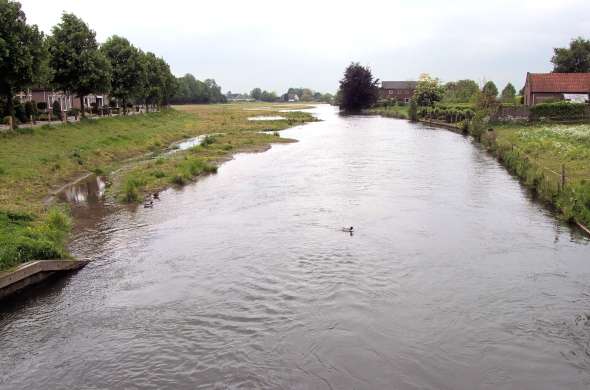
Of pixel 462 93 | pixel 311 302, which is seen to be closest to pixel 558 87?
pixel 462 93

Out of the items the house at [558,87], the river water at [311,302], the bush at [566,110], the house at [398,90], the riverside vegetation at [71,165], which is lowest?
the river water at [311,302]

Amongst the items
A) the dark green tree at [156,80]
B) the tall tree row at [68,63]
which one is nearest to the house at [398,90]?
the dark green tree at [156,80]

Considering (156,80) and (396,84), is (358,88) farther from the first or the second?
(156,80)

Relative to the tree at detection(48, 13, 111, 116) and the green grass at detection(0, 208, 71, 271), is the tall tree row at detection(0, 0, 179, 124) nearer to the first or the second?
the tree at detection(48, 13, 111, 116)

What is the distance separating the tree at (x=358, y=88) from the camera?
5477 inches

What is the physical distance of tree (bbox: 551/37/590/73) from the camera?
97.2 metres

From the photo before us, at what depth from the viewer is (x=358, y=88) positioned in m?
141

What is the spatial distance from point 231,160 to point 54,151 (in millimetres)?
13567

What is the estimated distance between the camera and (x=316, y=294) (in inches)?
637

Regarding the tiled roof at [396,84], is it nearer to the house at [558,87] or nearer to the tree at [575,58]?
the tree at [575,58]

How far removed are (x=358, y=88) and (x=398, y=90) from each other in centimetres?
5209

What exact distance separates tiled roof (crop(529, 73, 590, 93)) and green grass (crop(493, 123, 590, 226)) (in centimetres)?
3099

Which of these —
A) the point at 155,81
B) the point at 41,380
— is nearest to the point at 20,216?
the point at 41,380

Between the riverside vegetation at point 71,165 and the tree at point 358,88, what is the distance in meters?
81.2
